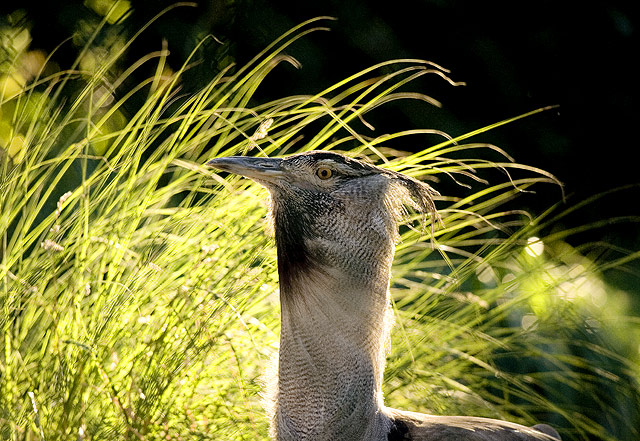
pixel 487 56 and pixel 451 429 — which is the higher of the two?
pixel 451 429

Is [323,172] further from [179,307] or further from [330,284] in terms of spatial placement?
[179,307]

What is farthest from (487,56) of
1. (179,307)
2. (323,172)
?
(323,172)

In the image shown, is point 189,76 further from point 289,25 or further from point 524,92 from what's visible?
point 524,92

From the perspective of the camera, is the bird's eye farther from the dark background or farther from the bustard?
the dark background

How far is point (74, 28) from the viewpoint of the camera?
3.37 meters

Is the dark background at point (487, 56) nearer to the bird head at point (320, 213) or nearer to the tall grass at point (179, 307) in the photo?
the tall grass at point (179, 307)

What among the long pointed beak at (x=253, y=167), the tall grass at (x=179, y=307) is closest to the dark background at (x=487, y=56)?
the tall grass at (x=179, y=307)

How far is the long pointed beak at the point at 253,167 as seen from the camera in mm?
1706

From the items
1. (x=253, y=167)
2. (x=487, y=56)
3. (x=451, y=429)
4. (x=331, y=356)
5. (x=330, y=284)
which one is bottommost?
(x=487, y=56)

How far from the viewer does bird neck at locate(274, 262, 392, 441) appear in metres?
1.73

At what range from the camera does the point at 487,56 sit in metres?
3.97

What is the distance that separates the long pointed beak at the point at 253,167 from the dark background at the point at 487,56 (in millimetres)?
1579

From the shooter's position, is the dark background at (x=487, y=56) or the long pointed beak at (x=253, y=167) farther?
the dark background at (x=487, y=56)

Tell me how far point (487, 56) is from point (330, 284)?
8.17ft
